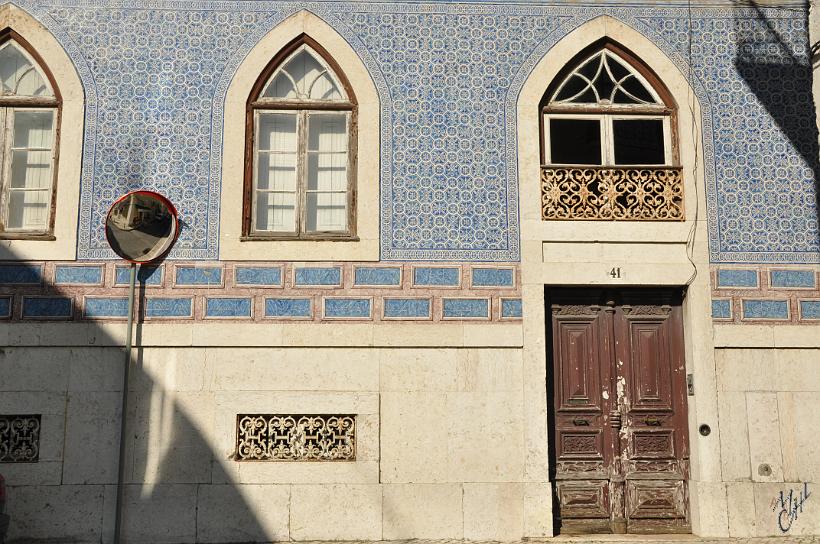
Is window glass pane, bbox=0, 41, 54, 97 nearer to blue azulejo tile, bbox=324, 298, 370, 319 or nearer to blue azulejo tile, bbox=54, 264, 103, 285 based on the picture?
blue azulejo tile, bbox=54, 264, 103, 285

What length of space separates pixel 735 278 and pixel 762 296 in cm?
32

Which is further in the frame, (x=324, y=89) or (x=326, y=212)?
(x=324, y=89)

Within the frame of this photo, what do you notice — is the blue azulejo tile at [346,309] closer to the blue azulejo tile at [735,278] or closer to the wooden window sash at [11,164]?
the wooden window sash at [11,164]

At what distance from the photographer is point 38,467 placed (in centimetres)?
945

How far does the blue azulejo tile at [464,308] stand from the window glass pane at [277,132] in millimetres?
2282

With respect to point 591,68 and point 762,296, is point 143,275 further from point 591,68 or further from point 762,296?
point 762,296

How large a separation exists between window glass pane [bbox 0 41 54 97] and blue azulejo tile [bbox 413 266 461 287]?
13.7 ft

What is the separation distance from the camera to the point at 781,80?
10422 millimetres

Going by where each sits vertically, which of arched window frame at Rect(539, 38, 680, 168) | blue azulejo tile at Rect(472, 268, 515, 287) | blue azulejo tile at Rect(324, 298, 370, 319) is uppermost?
arched window frame at Rect(539, 38, 680, 168)

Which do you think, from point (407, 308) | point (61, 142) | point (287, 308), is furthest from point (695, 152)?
point (61, 142)

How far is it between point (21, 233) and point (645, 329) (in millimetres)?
6343

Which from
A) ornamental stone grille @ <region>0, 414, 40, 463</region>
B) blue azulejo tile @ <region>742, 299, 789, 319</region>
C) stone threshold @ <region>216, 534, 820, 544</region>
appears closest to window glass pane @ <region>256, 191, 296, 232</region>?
ornamental stone grille @ <region>0, 414, 40, 463</region>

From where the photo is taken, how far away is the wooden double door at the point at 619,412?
9.85 metres

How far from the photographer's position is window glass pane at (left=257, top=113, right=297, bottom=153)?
10.3m
